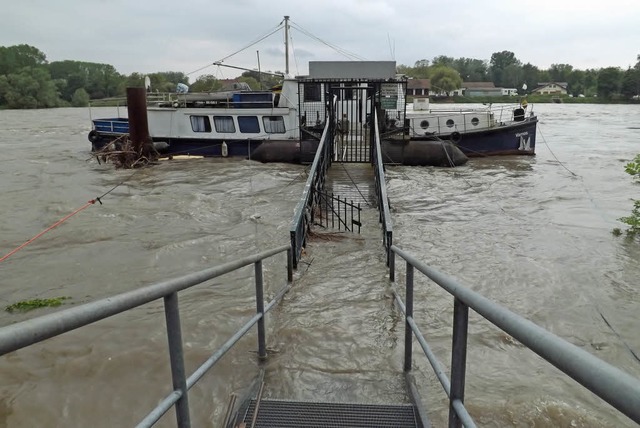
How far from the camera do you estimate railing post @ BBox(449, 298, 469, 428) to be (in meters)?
1.94

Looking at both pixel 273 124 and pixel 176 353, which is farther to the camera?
pixel 273 124

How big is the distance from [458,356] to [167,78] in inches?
4167

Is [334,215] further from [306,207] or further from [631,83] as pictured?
[631,83]

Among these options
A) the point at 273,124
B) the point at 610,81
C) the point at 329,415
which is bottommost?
the point at 329,415

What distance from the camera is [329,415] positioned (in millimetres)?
3191

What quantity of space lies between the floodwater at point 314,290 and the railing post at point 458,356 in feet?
5.00

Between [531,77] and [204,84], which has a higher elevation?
[531,77]

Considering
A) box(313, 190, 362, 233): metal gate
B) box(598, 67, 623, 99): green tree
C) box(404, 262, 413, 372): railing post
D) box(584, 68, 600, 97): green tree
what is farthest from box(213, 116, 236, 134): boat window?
box(584, 68, 600, 97): green tree

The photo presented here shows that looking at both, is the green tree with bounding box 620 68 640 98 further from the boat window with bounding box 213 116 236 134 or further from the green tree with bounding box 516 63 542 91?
the boat window with bounding box 213 116 236 134

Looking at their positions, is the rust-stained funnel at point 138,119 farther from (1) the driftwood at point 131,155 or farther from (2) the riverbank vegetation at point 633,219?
(2) the riverbank vegetation at point 633,219

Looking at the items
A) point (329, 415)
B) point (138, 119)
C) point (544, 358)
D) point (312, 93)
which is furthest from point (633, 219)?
point (138, 119)

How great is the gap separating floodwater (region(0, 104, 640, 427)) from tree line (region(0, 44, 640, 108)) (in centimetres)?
2883

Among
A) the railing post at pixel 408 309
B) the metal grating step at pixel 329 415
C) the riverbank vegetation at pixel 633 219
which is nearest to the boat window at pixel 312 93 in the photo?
the riverbank vegetation at pixel 633 219

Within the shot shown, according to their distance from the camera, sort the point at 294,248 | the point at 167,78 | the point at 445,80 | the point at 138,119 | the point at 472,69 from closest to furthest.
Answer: the point at 294,248 < the point at 138,119 < the point at 167,78 < the point at 445,80 < the point at 472,69
